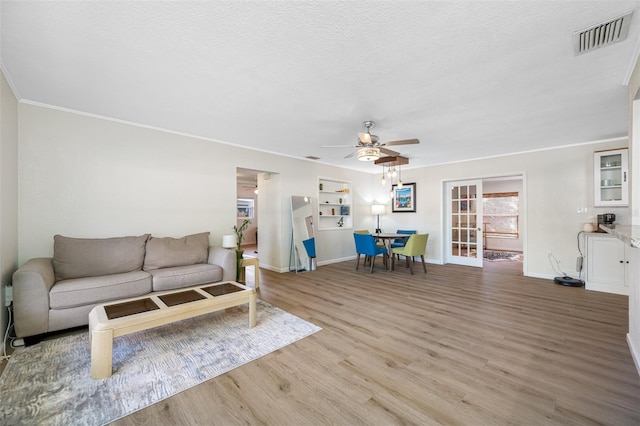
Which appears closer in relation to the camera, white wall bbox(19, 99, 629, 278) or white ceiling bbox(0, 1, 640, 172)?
white ceiling bbox(0, 1, 640, 172)

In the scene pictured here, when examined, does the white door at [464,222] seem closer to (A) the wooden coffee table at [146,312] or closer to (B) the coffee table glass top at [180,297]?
(A) the wooden coffee table at [146,312]

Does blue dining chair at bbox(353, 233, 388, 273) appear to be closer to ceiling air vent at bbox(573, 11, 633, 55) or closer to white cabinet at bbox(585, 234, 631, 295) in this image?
white cabinet at bbox(585, 234, 631, 295)

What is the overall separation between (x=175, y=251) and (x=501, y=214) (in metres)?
10.2

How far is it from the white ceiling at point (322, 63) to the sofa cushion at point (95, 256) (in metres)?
1.64

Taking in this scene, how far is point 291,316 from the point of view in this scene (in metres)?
3.05

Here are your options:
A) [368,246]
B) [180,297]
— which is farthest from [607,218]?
[180,297]

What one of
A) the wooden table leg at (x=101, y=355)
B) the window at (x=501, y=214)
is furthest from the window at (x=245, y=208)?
the window at (x=501, y=214)

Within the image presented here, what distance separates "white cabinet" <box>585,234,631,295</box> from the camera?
3883 mm

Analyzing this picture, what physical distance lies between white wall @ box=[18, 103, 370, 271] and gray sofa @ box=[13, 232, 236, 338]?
0.29 m

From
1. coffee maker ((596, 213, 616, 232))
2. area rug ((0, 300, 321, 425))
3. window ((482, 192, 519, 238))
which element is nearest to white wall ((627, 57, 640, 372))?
coffee maker ((596, 213, 616, 232))

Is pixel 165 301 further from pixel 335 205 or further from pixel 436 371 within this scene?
pixel 335 205

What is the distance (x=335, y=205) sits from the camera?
678 cm

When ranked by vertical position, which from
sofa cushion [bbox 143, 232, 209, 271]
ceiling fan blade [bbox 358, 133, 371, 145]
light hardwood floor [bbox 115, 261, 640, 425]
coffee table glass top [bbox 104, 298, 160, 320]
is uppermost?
ceiling fan blade [bbox 358, 133, 371, 145]

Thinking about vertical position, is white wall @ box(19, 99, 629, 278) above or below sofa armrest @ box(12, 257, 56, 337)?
above
